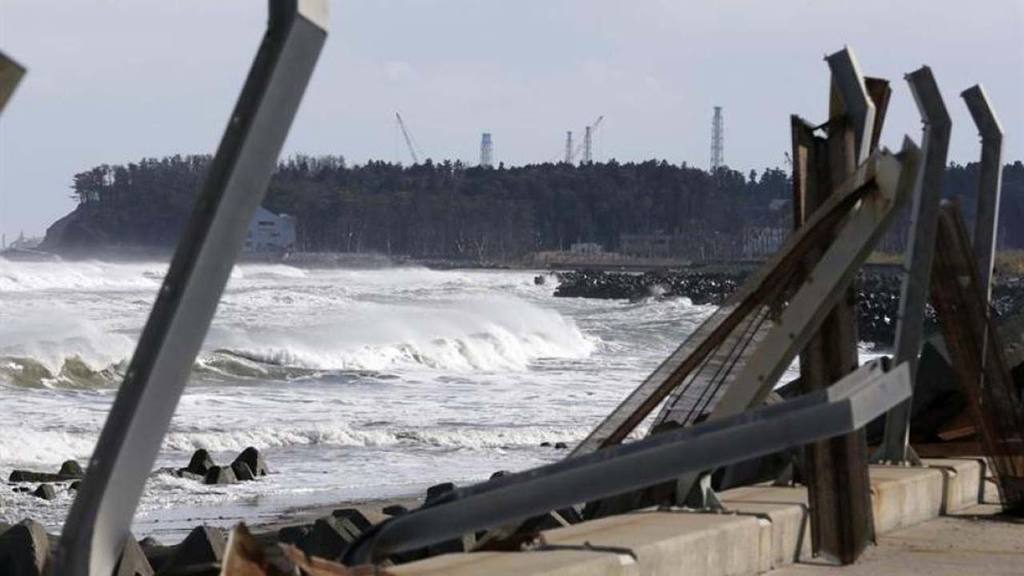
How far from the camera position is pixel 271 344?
4572 centimetres

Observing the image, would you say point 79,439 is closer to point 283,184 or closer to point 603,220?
point 283,184

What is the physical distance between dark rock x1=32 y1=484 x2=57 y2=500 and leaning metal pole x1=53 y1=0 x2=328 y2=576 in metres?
14.3

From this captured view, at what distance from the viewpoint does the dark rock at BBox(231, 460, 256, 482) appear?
67.1 feet

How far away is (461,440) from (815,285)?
17.7 meters

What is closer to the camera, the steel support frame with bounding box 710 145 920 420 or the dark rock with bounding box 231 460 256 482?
the steel support frame with bounding box 710 145 920 420

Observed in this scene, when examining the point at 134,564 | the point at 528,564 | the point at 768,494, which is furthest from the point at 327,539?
the point at 528,564

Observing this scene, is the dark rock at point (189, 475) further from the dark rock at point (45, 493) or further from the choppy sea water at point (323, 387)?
the dark rock at point (45, 493)

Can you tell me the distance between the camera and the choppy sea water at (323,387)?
21.0 m

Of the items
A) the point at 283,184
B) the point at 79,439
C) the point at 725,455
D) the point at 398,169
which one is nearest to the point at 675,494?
the point at 725,455

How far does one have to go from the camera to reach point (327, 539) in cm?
1215

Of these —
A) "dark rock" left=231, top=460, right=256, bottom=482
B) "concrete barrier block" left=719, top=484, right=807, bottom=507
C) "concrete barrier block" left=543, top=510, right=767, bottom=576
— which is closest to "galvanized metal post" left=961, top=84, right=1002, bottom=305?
"concrete barrier block" left=719, top=484, right=807, bottom=507

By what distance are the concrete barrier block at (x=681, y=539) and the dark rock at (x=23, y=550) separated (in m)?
3.67

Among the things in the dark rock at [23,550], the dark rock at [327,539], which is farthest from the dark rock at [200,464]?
the dark rock at [23,550]

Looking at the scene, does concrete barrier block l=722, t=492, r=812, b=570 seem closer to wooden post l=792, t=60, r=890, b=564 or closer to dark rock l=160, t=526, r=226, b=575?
wooden post l=792, t=60, r=890, b=564
